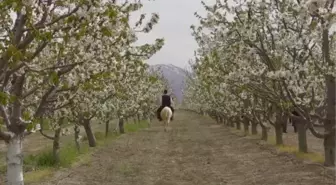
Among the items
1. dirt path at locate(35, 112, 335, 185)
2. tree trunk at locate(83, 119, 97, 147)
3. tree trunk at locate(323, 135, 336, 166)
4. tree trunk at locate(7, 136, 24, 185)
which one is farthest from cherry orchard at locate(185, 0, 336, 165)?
tree trunk at locate(83, 119, 97, 147)

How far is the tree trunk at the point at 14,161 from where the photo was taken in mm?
10508

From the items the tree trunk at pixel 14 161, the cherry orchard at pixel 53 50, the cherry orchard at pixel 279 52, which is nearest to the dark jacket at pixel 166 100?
the cherry orchard at pixel 279 52

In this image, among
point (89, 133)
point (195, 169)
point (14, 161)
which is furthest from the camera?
point (89, 133)

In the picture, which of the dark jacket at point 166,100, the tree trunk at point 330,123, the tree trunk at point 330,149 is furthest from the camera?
the dark jacket at point 166,100

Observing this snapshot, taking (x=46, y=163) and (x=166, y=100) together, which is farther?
(x=166, y=100)

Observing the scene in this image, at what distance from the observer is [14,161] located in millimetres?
10641

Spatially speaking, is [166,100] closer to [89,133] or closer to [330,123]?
[89,133]

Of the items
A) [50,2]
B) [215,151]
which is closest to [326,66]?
[50,2]

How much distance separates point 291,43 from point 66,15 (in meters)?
8.50

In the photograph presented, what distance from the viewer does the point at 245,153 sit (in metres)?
23.8

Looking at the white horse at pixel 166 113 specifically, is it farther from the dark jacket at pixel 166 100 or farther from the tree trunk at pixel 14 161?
the tree trunk at pixel 14 161

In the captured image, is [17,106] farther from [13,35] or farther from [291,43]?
[291,43]

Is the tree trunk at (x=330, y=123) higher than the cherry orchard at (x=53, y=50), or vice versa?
the cherry orchard at (x=53, y=50)

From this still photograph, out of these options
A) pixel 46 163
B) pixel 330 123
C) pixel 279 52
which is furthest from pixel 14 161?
pixel 330 123
